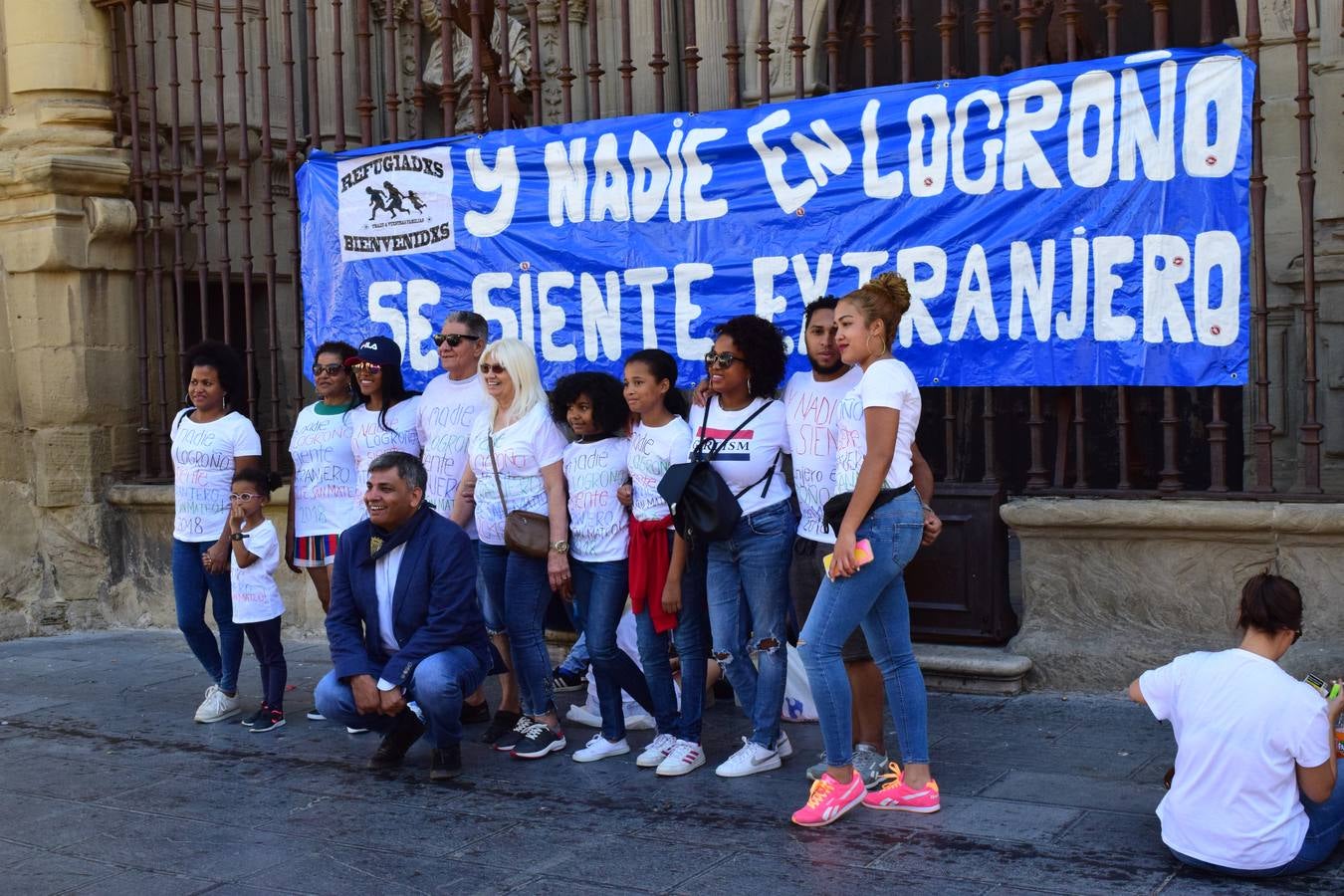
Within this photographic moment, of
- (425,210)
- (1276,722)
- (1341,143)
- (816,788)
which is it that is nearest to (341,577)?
(816,788)

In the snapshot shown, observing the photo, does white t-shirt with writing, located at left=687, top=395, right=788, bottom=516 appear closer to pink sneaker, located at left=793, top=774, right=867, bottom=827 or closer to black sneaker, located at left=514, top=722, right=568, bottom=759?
pink sneaker, located at left=793, top=774, right=867, bottom=827

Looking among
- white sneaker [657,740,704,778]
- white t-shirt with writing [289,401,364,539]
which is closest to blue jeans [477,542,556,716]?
white sneaker [657,740,704,778]

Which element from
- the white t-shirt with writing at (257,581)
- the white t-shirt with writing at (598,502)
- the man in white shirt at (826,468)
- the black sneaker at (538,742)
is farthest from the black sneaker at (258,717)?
the man in white shirt at (826,468)

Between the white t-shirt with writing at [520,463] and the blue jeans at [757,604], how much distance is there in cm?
88

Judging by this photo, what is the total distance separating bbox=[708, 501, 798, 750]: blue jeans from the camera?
17.7ft

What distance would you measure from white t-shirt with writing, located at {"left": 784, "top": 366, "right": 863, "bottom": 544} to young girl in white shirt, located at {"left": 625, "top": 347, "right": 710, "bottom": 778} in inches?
18.1

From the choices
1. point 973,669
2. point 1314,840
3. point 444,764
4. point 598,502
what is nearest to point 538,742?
point 444,764

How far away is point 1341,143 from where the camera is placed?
8609 mm

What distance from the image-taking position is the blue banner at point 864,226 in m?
6.07

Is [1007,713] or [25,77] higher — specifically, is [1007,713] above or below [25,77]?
below

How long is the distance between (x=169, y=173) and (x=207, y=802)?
17.2ft

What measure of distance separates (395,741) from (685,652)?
4.09 feet

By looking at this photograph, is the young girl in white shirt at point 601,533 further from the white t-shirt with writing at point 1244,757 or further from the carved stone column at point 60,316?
the carved stone column at point 60,316

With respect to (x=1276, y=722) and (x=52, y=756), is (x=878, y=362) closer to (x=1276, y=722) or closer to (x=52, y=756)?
(x=1276, y=722)
